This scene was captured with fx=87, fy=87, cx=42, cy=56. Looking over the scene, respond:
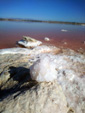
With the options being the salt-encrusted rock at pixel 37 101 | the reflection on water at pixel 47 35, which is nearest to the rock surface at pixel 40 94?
the salt-encrusted rock at pixel 37 101

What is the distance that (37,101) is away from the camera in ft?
4.16

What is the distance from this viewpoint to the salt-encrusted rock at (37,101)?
116 centimetres

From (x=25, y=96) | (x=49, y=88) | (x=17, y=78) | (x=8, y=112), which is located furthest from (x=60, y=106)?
(x=17, y=78)

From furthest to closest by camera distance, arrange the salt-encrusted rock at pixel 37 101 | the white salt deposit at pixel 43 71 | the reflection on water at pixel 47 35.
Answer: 1. the reflection on water at pixel 47 35
2. the white salt deposit at pixel 43 71
3. the salt-encrusted rock at pixel 37 101

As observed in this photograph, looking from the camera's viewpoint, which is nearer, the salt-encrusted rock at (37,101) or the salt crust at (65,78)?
the salt-encrusted rock at (37,101)

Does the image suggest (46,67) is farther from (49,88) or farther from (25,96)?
(25,96)

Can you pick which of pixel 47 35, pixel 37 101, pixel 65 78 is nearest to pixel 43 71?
pixel 37 101

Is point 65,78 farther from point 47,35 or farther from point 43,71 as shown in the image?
point 47,35

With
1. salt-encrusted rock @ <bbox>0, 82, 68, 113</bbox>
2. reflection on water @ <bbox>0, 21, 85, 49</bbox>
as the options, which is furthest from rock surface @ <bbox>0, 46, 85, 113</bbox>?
reflection on water @ <bbox>0, 21, 85, 49</bbox>

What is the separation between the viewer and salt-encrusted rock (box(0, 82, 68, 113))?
1.16 m

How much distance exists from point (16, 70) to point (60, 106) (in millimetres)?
1377

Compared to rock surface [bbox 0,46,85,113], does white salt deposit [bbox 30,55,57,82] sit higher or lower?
higher

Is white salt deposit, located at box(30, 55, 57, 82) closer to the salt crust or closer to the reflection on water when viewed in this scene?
the salt crust

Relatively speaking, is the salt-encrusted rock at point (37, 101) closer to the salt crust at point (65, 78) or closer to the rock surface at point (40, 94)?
the rock surface at point (40, 94)
